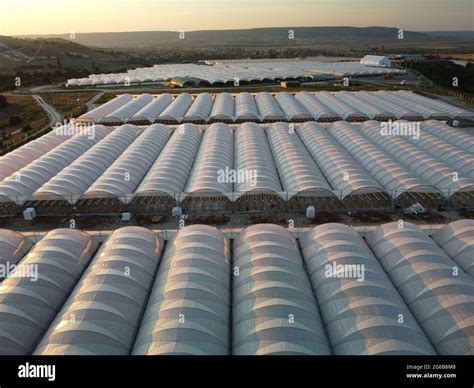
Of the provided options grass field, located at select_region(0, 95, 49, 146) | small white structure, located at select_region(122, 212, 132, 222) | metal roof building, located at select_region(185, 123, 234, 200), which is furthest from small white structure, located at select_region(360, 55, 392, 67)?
small white structure, located at select_region(122, 212, 132, 222)

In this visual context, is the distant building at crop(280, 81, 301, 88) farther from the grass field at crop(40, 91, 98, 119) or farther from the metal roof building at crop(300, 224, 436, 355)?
the metal roof building at crop(300, 224, 436, 355)


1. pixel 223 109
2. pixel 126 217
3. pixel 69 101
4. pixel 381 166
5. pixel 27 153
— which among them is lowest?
pixel 126 217

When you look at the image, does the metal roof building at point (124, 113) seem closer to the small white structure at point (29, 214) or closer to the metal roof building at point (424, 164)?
the small white structure at point (29, 214)

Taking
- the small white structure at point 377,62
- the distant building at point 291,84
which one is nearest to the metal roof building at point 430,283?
the distant building at point 291,84

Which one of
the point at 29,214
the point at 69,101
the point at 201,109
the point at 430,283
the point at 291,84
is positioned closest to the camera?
the point at 430,283

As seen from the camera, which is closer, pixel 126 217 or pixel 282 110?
pixel 126 217

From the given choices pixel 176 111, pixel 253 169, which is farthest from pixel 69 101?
pixel 253 169

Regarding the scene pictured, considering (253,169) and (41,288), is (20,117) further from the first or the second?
(41,288)
